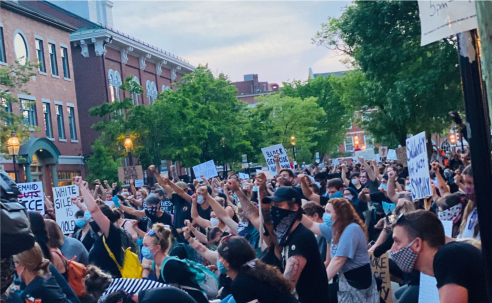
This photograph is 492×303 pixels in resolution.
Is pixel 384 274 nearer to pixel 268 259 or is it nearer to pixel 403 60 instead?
pixel 268 259

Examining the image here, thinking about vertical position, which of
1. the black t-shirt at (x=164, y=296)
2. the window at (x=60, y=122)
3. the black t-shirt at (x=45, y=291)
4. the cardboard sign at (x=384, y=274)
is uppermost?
the window at (x=60, y=122)

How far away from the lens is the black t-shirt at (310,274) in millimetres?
5227

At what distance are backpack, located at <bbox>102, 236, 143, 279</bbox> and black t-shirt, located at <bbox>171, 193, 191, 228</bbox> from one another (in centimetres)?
366

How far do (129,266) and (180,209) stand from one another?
3.91 metres

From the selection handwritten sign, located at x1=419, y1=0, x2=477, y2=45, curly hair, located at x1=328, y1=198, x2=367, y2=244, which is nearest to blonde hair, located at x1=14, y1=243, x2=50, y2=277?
curly hair, located at x1=328, y1=198, x2=367, y2=244

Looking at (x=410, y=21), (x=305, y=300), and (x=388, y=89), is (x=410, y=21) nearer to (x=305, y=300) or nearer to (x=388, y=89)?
(x=388, y=89)

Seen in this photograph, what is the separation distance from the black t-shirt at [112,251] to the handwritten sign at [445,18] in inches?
181

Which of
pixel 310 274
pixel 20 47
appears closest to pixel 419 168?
pixel 310 274

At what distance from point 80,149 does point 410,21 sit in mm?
22577

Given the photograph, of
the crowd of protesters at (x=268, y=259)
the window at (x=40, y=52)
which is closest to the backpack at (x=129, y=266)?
the crowd of protesters at (x=268, y=259)

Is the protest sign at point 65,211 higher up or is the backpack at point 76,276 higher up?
the protest sign at point 65,211

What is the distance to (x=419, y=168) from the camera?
298 inches

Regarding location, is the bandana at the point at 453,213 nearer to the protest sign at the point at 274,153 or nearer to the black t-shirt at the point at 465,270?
the black t-shirt at the point at 465,270

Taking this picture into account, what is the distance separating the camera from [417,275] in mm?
5484
